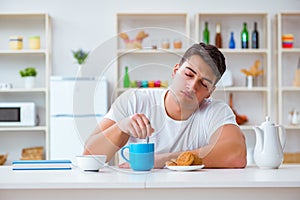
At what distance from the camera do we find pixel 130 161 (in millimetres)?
2066

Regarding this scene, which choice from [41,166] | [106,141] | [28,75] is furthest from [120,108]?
[28,75]

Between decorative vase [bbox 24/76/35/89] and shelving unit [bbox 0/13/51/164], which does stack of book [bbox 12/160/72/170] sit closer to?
decorative vase [bbox 24/76/35/89]

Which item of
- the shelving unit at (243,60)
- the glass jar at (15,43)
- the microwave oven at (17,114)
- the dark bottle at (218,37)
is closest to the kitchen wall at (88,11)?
the shelving unit at (243,60)

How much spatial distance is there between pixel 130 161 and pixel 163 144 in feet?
0.76

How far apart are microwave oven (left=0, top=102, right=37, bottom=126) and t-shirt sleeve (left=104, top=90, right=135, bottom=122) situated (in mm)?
3402

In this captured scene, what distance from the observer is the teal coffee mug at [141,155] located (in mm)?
2043

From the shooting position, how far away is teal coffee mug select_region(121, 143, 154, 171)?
2.04 m

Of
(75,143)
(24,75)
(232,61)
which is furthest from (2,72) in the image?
(232,61)

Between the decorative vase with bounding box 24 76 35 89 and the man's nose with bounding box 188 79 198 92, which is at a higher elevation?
the decorative vase with bounding box 24 76 35 89

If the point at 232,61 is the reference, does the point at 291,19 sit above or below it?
above

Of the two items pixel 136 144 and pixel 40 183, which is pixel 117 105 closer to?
pixel 136 144

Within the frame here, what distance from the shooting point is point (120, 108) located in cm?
221

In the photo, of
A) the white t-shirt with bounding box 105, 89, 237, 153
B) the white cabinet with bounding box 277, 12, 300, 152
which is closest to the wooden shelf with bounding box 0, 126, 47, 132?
the white cabinet with bounding box 277, 12, 300, 152

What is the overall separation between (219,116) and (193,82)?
33 cm
